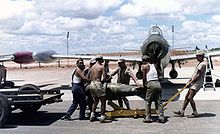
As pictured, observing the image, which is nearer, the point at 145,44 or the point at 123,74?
the point at 123,74

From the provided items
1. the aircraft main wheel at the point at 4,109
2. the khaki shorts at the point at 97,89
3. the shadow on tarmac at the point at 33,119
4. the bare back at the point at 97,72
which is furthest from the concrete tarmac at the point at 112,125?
the bare back at the point at 97,72

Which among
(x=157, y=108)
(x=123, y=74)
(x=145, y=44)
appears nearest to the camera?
(x=157, y=108)

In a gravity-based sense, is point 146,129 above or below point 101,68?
below

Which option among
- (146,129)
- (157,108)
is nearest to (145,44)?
(157,108)

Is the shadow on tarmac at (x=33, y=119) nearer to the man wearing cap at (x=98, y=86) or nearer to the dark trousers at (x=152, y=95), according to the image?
the man wearing cap at (x=98, y=86)

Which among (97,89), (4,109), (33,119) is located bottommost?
(33,119)

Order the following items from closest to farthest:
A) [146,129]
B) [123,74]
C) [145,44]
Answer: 1. [146,129]
2. [123,74]
3. [145,44]

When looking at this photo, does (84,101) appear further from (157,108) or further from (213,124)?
(213,124)

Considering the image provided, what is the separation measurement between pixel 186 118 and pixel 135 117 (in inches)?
57.8

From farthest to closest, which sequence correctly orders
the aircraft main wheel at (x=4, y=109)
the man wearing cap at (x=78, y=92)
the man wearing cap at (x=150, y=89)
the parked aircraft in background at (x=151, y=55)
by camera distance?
the parked aircraft in background at (x=151, y=55)
the man wearing cap at (x=78, y=92)
the man wearing cap at (x=150, y=89)
the aircraft main wheel at (x=4, y=109)

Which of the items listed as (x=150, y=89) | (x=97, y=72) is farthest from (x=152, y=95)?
(x=97, y=72)

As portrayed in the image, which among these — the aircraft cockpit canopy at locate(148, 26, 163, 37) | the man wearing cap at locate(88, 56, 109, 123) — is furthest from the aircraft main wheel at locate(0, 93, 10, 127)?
the aircraft cockpit canopy at locate(148, 26, 163, 37)

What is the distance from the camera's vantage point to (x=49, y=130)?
9.47m

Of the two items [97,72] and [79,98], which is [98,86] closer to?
[97,72]
